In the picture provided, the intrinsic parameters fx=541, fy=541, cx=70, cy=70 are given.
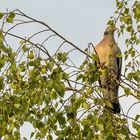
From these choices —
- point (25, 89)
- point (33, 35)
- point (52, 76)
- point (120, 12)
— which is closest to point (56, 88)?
point (52, 76)

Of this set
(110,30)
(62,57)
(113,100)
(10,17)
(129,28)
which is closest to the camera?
(62,57)

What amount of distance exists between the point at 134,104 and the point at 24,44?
772 millimetres

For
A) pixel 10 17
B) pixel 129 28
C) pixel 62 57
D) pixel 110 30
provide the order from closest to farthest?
1. pixel 62 57
2. pixel 10 17
3. pixel 129 28
4. pixel 110 30

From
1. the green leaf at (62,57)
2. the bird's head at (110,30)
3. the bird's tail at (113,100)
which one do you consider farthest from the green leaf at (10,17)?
the bird's head at (110,30)

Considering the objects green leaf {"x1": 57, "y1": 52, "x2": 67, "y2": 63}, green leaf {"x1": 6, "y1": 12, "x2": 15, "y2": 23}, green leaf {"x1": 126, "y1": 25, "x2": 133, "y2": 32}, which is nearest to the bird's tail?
green leaf {"x1": 57, "y1": 52, "x2": 67, "y2": 63}

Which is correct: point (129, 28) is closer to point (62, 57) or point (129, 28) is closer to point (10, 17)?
point (10, 17)

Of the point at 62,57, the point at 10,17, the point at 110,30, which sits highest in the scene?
the point at 110,30

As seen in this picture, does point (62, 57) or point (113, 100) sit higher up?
point (113, 100)

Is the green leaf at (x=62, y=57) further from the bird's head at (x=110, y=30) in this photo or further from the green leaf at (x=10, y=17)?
the bird's head at (x=110, y=30)

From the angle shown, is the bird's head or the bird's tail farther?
the bird's head

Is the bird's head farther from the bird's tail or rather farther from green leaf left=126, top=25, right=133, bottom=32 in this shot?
the bird's tail

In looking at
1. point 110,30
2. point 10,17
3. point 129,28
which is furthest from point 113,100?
point 10,17

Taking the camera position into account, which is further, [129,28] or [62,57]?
[129,28]

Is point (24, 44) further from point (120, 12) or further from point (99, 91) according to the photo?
point (120, 12)
